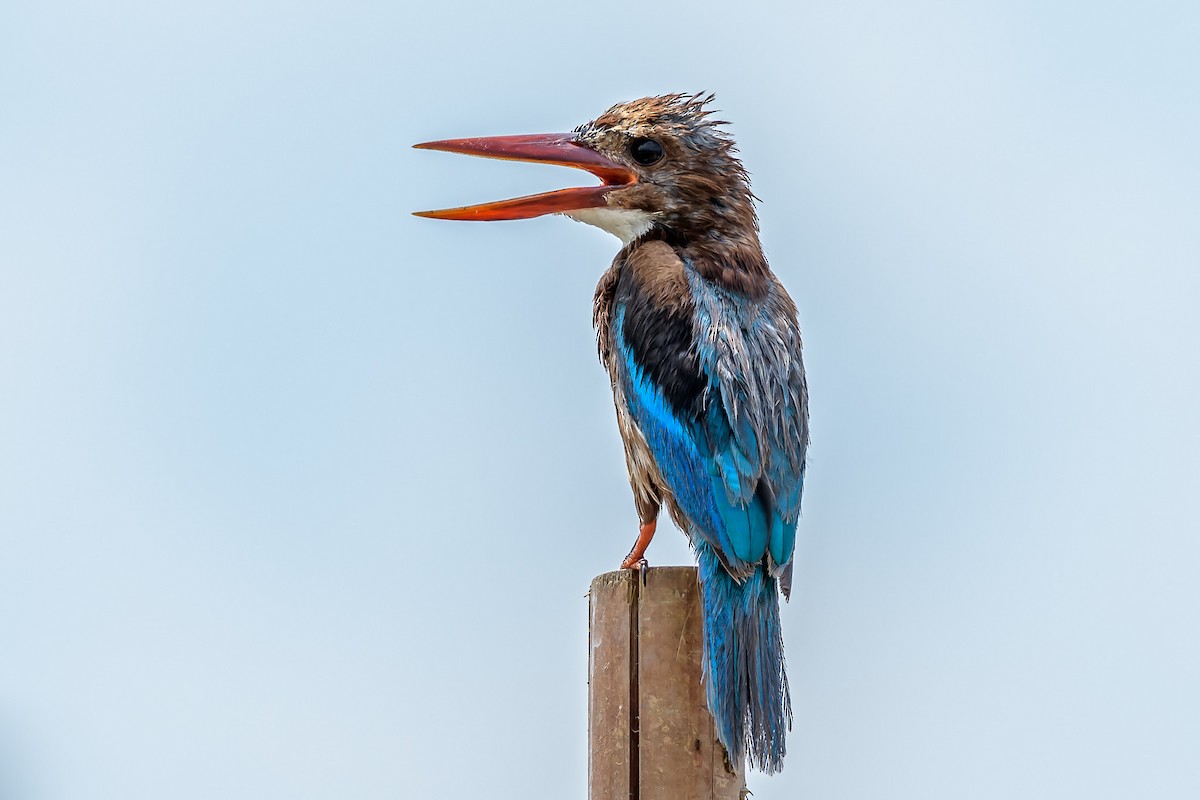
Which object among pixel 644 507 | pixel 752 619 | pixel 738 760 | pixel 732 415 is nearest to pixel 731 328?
pixel 732 415

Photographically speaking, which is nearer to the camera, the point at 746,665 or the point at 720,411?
the point at 746,665

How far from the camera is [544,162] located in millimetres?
6465

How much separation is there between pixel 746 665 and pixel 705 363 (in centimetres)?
128

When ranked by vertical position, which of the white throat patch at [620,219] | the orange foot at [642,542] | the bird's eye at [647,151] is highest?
the bird's eye at [647,151]

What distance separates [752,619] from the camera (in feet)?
16.0

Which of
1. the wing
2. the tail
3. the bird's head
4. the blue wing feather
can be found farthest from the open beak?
the tail

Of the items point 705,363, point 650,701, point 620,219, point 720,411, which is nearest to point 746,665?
point 650,701

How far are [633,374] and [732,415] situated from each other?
595 mm

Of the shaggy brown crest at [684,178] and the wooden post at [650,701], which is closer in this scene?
the wooden post at [650,701]

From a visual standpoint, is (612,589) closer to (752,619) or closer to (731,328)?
(752,619)

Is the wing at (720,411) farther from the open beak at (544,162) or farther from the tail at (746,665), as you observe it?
the open beak at (544,162)

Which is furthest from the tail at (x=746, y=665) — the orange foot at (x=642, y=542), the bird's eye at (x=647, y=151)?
the bird's eye at (x=647, y=151)

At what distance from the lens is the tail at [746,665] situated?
4.57 m

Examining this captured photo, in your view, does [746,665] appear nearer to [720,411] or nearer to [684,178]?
[720,411]
